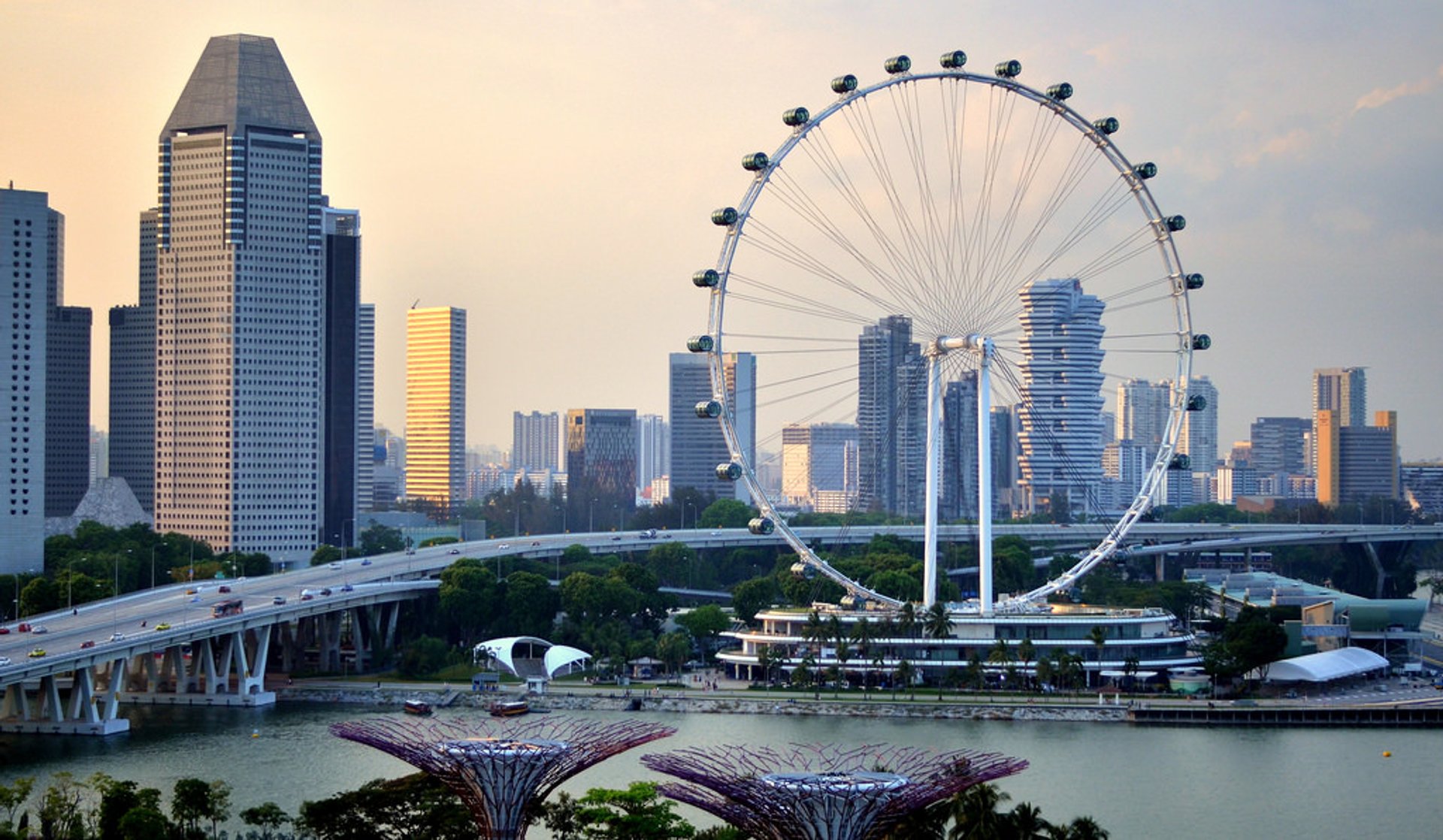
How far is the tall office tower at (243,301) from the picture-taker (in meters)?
104

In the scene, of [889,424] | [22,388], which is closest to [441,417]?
[889,424]

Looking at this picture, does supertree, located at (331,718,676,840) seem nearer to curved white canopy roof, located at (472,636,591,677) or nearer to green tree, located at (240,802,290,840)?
green tree, located at (240,802,290,840)

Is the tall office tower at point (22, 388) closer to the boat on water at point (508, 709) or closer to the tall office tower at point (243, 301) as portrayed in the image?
the tall office tower at point (243, 301)

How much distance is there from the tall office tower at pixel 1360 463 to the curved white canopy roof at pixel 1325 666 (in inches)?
4982

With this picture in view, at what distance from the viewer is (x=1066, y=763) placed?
46906mm

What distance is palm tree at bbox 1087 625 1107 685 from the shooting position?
201 ft

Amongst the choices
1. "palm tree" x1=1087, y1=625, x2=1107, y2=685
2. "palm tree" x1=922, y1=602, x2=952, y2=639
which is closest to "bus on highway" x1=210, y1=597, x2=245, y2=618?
"palm tree" x1=922, y1=602, x2=952, y2=639

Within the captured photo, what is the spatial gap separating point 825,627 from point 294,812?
83.8 feet

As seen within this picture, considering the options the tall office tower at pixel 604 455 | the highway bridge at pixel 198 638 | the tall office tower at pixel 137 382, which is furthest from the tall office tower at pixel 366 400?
the highway bridge at pixel 198 638

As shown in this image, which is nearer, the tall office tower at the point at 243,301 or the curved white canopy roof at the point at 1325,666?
the curved white canopy roof at the point at 1325,666

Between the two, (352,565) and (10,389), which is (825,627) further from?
(10,389)

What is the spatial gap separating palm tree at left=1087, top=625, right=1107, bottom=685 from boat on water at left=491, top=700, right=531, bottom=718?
1770cm

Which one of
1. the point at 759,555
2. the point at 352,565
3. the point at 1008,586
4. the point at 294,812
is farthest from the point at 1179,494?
the point at 294,812

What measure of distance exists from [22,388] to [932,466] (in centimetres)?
4305
